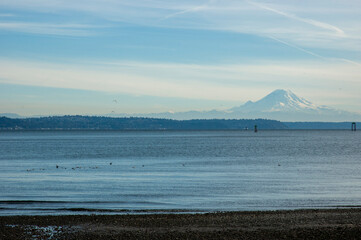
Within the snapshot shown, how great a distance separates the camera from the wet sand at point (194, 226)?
22.1 metres

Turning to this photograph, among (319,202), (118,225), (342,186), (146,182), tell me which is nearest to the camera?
(118,225)

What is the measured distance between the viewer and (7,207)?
110 ft

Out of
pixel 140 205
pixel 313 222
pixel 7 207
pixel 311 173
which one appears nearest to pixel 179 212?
pixel 140 205

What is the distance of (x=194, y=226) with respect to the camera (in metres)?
24.4

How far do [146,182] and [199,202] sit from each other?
1472cm

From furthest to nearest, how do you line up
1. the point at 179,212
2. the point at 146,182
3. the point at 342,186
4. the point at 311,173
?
the point at 311,173
the point at 146,182
the point at 342,186
the point at 179,212

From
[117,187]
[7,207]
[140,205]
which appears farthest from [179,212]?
[117,187]

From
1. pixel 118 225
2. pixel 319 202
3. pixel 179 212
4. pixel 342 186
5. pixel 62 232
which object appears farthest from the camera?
pixel 342 186

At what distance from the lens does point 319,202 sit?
35031 mm

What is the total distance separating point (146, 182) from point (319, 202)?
746 inches

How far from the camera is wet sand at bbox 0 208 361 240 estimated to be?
72.4 feet

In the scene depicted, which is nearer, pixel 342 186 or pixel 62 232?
pixel 62 232

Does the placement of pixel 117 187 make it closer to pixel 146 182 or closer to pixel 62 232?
pixel 146 182

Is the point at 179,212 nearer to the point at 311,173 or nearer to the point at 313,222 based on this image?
the point at 313,222
